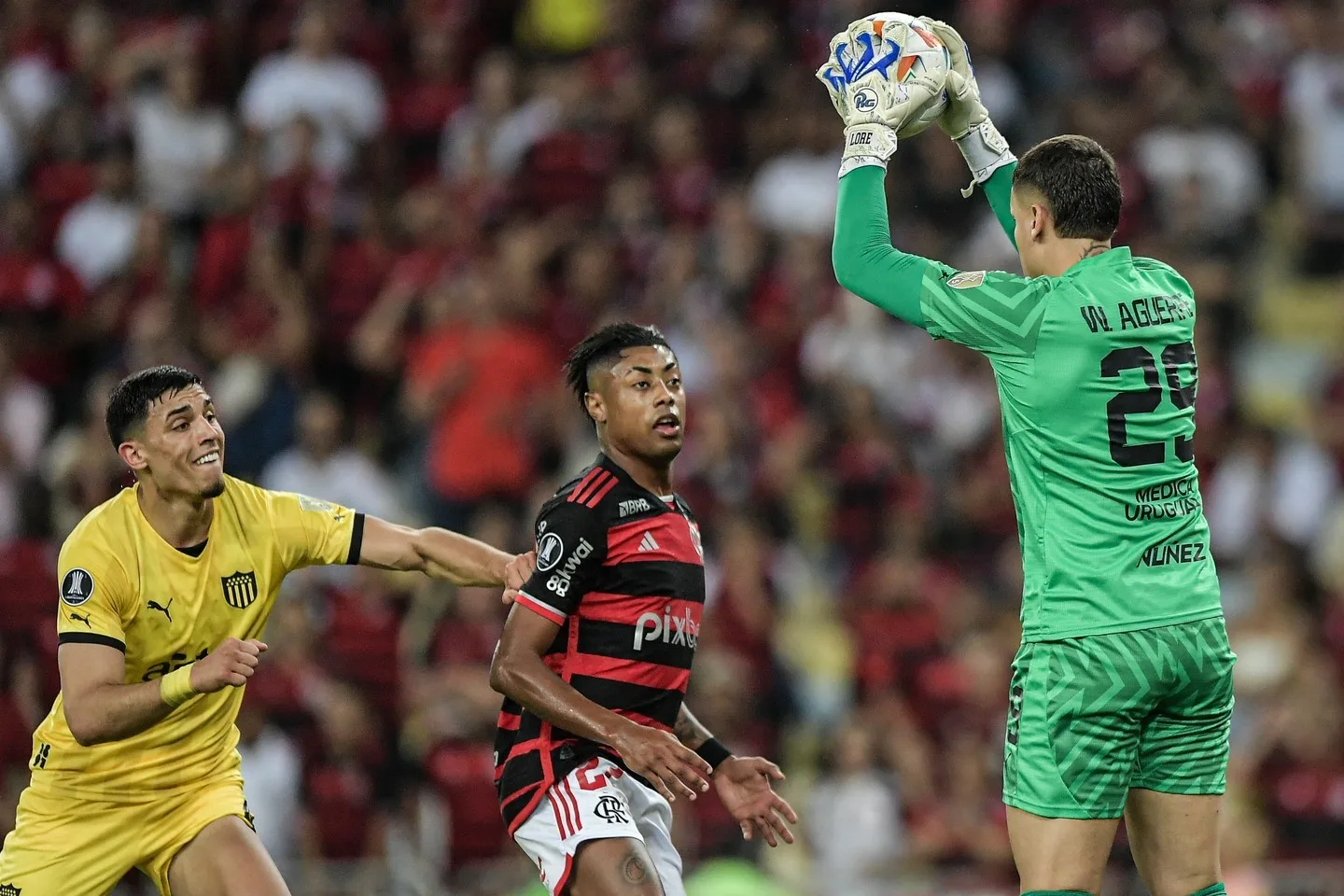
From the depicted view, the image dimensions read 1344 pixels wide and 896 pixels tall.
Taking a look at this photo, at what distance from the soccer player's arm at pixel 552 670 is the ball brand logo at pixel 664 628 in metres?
0.23

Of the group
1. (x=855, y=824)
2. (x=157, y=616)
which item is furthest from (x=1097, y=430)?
(x=855, y=824)

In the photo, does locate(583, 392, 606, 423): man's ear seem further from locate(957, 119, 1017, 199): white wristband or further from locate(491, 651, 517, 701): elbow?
locate(957, 119, 1017, 199): white wristband

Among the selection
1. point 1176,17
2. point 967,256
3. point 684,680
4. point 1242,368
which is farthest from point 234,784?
point 1176,17

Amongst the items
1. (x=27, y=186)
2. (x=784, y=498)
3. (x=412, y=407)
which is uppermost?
(x=27, y=186)

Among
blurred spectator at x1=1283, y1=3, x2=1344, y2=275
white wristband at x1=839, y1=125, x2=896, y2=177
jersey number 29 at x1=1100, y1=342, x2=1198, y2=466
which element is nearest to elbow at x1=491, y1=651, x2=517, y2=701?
white wristband at x1=839, y1=125, x2=896, y2=177

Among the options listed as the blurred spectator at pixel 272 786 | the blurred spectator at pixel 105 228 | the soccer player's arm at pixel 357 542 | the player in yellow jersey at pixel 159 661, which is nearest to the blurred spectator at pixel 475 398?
the blurred spectator at pixel 272 786

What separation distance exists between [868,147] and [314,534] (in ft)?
8.51

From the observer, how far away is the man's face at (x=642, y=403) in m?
6.43

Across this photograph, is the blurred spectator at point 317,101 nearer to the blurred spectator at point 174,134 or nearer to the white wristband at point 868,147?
the blurred spectator at point 174,134

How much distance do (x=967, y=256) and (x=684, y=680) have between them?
7709 millimetres

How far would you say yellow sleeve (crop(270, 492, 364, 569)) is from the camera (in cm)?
690

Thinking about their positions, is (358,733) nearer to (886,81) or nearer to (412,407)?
(412,407)

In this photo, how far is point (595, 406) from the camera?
6.62m

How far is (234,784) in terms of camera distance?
22.3ft
